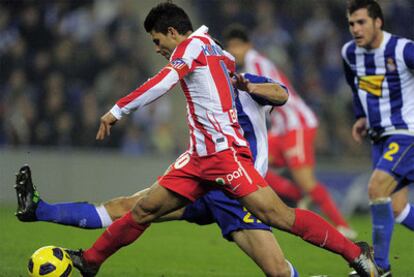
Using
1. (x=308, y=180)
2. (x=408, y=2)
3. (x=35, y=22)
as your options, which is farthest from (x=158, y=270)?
(x=408, y=2)

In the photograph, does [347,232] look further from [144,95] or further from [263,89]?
[144,95]

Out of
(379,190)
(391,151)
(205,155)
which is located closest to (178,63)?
(205,155)

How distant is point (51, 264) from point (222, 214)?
119 centimetres

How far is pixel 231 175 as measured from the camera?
18.3ft

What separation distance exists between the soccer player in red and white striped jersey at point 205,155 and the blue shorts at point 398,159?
48.8 inches

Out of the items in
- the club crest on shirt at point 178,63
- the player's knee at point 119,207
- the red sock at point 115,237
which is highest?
the club crest on shirt at point 178,63

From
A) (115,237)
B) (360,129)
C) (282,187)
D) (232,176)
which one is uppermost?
(232,176)

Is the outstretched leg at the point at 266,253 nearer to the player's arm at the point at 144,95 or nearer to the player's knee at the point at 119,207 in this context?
the player's knee at the point at 119,207

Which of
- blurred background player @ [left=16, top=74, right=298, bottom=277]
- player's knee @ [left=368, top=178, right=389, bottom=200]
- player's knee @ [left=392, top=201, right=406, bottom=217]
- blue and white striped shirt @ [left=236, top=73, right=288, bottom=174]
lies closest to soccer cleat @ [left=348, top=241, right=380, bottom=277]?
blurred background player @ [left=16, top=74, right=298, bottom=277]

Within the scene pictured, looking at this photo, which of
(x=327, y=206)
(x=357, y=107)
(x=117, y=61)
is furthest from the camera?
(x=117, y=61)

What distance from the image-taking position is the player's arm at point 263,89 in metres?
5.70

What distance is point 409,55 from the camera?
7.18 metres

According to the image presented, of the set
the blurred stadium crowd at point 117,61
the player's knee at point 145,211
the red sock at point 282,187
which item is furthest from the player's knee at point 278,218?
the blurred stadium crowd at point 117,61

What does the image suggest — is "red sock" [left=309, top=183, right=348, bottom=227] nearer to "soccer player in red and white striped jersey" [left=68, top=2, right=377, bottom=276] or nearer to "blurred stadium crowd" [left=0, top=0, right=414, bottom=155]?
"blurred stadium crowd" [left=0, top=0, right=414, bottom=155]
